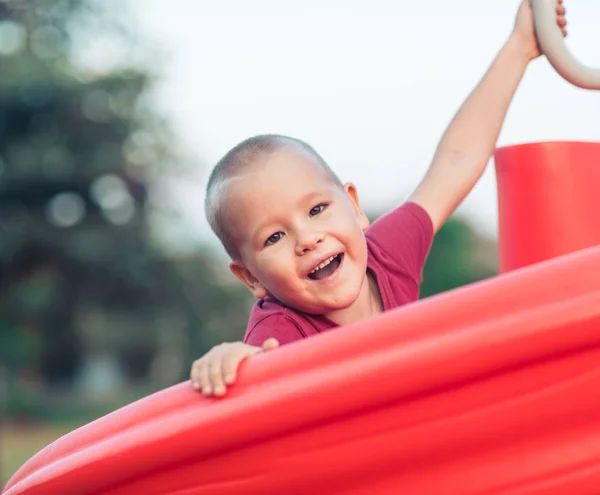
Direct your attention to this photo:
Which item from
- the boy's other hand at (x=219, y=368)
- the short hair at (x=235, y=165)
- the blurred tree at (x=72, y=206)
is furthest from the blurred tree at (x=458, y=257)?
the boy's other hand at (x=219, y=368)

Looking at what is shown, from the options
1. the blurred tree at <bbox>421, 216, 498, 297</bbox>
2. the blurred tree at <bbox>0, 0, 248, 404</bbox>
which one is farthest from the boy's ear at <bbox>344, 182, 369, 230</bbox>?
the blurred tree at <bbox>421, 216, 498, 297</bbox>

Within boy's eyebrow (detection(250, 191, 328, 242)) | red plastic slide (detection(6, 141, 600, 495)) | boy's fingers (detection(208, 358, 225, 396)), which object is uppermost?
boy's eyebrow (detection(250, 191, 328, 242))

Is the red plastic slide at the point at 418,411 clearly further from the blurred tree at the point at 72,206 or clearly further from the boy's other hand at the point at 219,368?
the blurred tree at the point at 72,206

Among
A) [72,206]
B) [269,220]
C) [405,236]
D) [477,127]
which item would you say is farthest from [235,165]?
[72,206]

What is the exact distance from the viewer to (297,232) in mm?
1295

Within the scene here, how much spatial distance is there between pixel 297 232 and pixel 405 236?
31 cm

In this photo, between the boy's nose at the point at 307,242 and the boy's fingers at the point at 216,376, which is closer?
the boy's fingers at the point at 216,376

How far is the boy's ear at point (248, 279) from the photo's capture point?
1409 mm

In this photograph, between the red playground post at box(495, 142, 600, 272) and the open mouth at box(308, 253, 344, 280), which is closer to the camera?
the open mouth at box(308, 253, 344, 280)

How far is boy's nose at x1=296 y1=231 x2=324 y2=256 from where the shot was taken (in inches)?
50.8

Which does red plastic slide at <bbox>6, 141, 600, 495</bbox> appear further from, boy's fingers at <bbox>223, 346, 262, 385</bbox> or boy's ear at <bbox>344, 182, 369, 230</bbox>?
boy's ear at <bbox>344, 182, 369, 230</bbox>

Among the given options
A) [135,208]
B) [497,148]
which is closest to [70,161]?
[135,208]

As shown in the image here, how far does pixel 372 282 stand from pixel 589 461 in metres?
0.57

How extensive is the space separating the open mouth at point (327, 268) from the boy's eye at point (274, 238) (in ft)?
0.21
